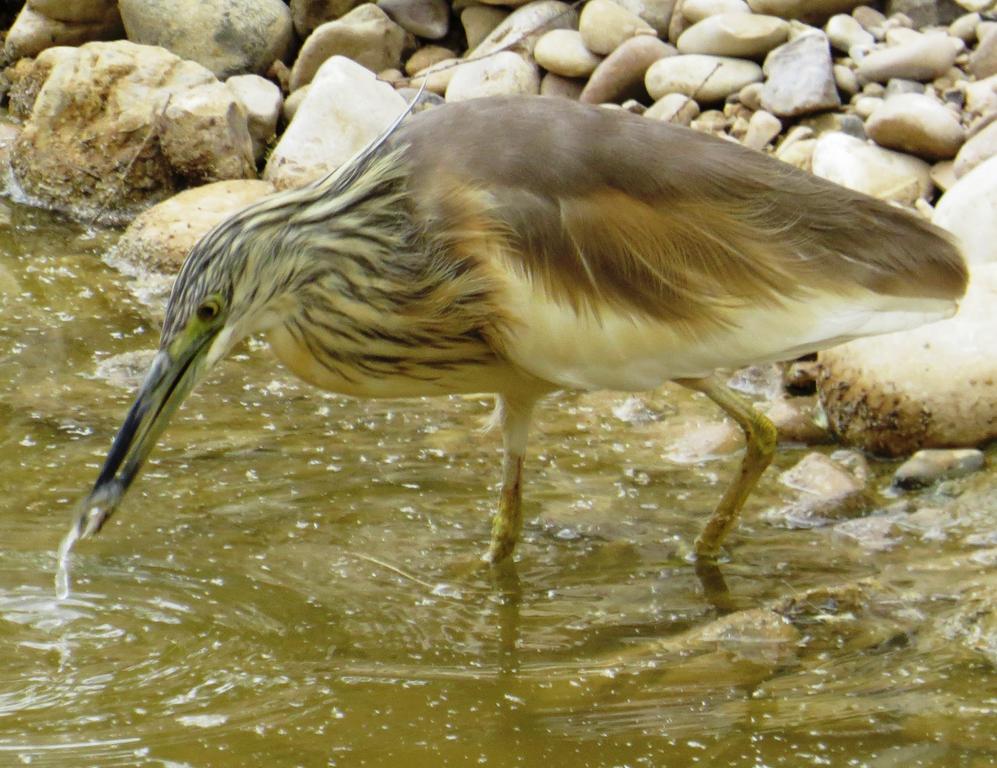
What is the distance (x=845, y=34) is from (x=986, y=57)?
66cm

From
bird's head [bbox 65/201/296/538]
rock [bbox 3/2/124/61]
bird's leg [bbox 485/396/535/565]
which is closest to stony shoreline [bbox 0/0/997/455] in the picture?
rock [bbox 3/2/124/61]

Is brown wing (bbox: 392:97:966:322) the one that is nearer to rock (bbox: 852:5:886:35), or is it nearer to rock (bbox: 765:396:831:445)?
rock (bbox: 765:396:831:445)

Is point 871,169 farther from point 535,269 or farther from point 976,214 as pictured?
point 535,269

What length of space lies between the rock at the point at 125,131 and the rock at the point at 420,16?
1190 mm

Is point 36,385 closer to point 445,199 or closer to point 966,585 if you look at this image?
point 445,199

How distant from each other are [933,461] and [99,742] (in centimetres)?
253

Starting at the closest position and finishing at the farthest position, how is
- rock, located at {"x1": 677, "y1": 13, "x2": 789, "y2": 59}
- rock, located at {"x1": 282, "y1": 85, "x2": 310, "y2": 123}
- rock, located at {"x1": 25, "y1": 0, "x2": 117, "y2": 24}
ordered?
rock, located at {"x1": 677, "y1": 13, "x2": 789, "y2": 59}, rock, located at {"x1": 282, "y1": 85, "x2": 310, "y2": 123}, rock, located at {"x1": 25, "y1": 0, "x2": 117, "y2": 24}

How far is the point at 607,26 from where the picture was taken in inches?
272

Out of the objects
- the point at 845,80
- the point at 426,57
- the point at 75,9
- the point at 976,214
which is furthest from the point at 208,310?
the point at 75,9

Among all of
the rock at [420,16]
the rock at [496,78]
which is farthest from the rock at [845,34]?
the rock at [420,16]

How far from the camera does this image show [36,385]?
4844 millimetres

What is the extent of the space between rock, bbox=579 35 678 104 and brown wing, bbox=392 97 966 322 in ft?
10.4

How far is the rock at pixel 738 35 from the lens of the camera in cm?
660

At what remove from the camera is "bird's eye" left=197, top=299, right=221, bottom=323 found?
3.01m
